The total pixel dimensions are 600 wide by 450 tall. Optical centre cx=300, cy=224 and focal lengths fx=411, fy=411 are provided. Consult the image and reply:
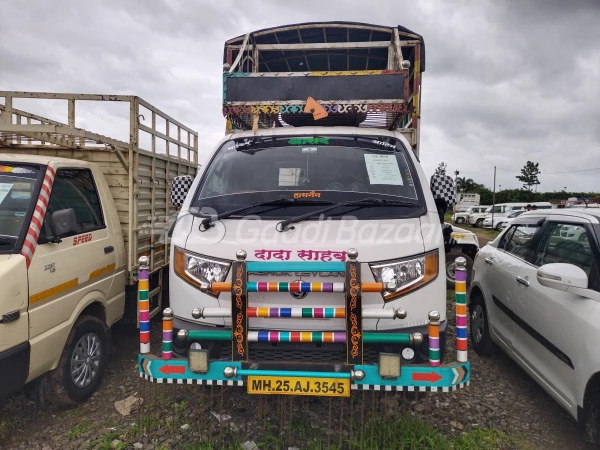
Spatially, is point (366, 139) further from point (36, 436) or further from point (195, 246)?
point (36, 436)

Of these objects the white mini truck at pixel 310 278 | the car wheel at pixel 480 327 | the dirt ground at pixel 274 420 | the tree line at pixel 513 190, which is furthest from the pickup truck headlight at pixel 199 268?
the tree line at pixel 513 190

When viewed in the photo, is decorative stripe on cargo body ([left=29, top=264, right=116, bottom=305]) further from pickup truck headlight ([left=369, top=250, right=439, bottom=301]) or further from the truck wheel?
pickup truck headlight ([left=369, top=250, right=439, bottom=301])

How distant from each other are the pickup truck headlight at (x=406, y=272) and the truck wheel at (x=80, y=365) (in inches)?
95.3

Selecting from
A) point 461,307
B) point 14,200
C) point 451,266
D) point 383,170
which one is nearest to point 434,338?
point 461,307

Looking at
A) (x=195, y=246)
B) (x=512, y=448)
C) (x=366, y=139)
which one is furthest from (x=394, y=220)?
(x=512, y=448)

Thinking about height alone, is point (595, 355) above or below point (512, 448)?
above

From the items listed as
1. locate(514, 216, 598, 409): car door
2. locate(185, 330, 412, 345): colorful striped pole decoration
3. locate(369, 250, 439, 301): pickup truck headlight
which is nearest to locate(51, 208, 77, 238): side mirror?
locate(185, 330, 412, 345): colorful striped pole decoration

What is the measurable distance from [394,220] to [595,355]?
141 cm

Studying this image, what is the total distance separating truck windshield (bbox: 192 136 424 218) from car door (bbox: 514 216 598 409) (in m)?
1.18

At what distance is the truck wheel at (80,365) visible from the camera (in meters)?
3.10

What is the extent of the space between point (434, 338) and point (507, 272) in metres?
1.99

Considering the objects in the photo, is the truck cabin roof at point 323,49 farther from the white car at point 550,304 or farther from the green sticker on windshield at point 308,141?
the white car at point 550,304

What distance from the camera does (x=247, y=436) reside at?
2.87 metres

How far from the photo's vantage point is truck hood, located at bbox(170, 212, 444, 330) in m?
2.47
